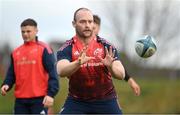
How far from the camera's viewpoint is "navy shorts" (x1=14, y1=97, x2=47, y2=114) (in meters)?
10.6

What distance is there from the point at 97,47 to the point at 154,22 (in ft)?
145

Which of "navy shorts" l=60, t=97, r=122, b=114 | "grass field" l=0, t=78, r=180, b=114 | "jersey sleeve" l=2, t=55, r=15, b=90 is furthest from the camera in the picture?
"grass field" l=0, t=78, r=180, b=114

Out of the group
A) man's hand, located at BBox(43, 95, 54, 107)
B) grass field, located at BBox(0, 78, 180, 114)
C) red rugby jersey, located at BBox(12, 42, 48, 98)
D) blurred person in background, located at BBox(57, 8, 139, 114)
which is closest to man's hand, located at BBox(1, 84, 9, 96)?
red rugby jersey, located at BBox(12, 42, 48, 98)

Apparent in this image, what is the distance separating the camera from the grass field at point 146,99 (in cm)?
2480

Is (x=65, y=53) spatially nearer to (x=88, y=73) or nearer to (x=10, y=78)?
(x=88, y=73)

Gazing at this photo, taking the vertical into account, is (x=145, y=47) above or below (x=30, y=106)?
above

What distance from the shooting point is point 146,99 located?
1052 inches

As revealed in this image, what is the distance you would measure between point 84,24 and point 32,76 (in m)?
2.16

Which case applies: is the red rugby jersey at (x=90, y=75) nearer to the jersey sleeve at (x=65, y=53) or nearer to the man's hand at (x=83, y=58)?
the jersey sleeve at (x=65, y=53)

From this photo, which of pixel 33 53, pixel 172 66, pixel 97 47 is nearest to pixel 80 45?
pixel 97 47

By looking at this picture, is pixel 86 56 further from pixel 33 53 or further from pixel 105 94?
pixel 33 53

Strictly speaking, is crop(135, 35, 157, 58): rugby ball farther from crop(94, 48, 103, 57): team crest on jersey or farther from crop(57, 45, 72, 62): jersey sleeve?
crop(57, 45, 72, 62): jersey sleeve

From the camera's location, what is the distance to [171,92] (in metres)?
27.1

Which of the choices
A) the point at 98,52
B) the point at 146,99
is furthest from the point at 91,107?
the point at 146,99
